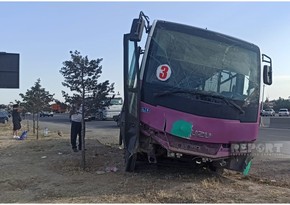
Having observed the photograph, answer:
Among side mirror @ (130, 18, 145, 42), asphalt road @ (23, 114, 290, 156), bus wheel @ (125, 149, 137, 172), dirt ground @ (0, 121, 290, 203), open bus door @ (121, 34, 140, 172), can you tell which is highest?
side mirror @ (130, 18, 145, 42)

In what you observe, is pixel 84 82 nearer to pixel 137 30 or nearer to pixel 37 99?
pixel 137 30

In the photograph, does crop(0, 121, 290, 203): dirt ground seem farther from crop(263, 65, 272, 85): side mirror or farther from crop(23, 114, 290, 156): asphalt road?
crop(23, 114, 290, 156): asphalt road

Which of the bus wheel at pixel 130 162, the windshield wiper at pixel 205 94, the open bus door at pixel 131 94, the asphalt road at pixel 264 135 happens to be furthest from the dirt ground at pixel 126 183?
the asphalt road at pixel 264 135

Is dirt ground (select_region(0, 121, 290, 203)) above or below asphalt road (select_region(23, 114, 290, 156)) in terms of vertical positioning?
above

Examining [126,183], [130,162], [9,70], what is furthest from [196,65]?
[9,70]

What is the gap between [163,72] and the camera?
7738mm

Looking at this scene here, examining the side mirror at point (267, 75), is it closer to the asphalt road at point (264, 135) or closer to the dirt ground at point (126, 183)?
the dirt ground at point (126, 183)

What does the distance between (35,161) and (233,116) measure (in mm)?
5921

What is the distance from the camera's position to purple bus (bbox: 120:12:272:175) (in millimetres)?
7480

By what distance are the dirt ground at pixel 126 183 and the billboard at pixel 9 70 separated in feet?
21.8

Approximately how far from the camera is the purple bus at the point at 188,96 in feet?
24.5

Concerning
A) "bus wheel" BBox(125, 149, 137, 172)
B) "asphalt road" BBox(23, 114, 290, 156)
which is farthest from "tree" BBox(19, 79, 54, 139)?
"bus wheel" BBox(125, 149, 137, 172)

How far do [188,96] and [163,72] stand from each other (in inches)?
26.6

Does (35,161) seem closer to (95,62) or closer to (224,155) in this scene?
(95,62)
